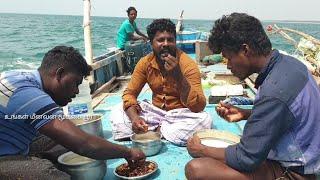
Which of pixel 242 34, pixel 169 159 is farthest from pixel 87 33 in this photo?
pixel 242 34

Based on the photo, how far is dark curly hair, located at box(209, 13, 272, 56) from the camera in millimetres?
1968

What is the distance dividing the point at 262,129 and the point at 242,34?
556mm

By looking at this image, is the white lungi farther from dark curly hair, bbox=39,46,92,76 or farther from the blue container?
the blue container

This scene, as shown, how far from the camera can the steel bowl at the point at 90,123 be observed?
336 centimetres

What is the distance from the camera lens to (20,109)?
81.7 inches

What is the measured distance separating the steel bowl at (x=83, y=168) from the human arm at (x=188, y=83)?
1.21 metres

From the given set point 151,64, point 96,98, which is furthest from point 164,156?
point 96,98

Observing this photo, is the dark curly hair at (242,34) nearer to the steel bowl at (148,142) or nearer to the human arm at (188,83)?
the human arm at (188,83)

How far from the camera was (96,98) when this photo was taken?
591 centimetres

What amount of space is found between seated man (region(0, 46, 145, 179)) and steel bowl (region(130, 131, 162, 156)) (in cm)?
91

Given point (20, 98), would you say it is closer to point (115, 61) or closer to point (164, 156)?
point (164, 156)

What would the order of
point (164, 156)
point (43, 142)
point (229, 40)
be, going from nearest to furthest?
point (229, 40)
point (43, 142)
point (164, 156)

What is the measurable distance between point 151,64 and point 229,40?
6.08ft

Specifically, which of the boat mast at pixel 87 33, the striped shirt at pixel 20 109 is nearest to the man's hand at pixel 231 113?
the striped shirt at pixel 20 109
